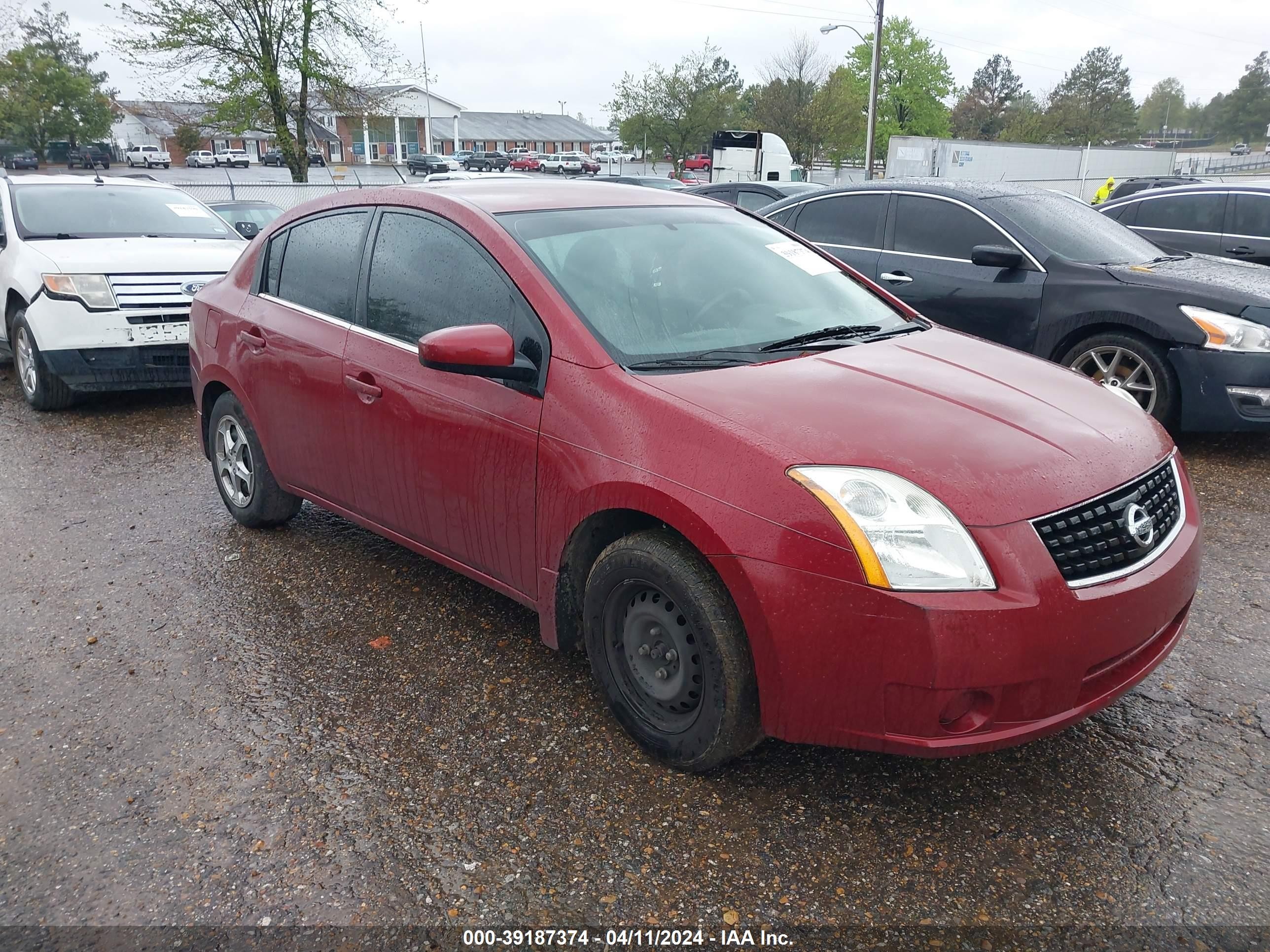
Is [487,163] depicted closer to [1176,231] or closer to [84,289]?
[1176,231]

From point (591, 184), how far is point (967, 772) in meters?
2.69

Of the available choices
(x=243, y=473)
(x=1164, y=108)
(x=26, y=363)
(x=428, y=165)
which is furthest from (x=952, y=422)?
Result: (x=1164, y=108)

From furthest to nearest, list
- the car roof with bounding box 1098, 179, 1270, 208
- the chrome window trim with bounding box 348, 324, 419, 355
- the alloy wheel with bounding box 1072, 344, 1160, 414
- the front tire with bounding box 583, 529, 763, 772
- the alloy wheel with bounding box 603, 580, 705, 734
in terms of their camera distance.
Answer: the car roof with bounding box 1098, 179, 1270, 208 → the alloy wheel with bounding box 1072, 344, 1160, 414 → the chrome window trim with bounding box 348, 324, 419, 355 → the alloy wheel with bounding box 603, 580, 705, 734 → the front tire with bounding box 583, 529, 763, 772

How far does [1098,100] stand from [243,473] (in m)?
98.1

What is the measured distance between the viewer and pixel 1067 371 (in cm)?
333

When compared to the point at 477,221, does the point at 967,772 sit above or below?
below

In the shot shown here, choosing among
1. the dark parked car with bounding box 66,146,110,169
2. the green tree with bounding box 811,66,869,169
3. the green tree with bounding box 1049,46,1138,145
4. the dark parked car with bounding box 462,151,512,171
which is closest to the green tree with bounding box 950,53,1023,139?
the green tree with bounding box 1049,46,1138,145

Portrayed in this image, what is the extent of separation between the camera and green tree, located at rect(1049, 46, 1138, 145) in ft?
248

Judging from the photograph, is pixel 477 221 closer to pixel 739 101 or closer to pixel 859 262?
pixel 859 262

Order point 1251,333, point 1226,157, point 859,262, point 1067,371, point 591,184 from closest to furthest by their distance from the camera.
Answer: point 1067,371, point 591,184, point 1251,333, point 859,262, point 1226,157

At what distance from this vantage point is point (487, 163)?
199ft

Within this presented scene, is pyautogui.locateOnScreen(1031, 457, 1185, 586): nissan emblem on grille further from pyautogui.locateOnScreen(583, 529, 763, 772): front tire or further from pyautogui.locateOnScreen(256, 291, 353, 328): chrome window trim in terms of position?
pyautogui.locateOnScreen(256, 291, 353, 328): chrome window trim

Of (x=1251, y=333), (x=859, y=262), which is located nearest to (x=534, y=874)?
(x=1251, y=333)

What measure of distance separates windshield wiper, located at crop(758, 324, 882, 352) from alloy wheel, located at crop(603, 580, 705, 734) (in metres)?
0.94
